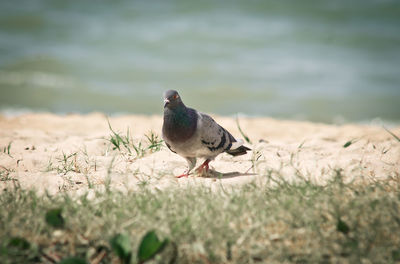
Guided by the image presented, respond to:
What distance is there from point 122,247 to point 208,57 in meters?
12.7

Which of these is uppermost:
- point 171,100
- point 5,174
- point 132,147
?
point 171,100

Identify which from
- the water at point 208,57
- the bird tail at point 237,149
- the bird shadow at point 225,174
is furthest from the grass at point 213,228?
the water at point 208,57

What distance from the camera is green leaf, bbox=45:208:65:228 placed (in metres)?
2.22

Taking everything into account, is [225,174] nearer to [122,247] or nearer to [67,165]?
[67,165]

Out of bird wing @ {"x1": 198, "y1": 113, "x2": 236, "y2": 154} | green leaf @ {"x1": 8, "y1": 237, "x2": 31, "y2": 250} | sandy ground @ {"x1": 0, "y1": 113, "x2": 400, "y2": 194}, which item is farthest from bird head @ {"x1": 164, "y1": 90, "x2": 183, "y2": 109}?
green leaf @ {"x1": 8, "y1": 237, "x2": 31, "y2": 250}

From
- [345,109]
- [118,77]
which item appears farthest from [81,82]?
[345,109]

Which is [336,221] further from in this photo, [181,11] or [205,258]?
[181,11]

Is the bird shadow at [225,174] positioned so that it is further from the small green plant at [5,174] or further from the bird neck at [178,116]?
the small green plant at [5,174]

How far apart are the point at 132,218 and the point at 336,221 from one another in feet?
3.63

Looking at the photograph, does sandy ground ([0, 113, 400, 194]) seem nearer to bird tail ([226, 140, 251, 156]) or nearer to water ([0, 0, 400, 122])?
bird tail ([226, 140, 251, 156])

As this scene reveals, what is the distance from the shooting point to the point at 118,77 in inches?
500

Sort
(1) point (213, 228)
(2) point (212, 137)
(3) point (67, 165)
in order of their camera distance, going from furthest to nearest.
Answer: (3) point (67, 165) < (2) point (212, 137) < (1) point (213, 228)

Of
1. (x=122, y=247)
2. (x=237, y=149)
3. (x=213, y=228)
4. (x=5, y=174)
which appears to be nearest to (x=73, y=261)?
(x=122, y=247)

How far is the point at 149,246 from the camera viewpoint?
2033 millimetres
